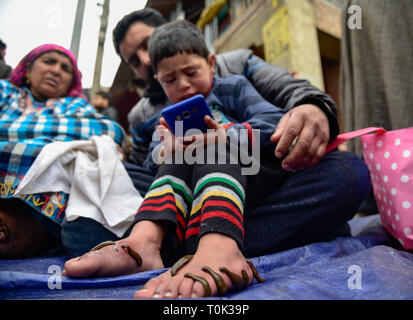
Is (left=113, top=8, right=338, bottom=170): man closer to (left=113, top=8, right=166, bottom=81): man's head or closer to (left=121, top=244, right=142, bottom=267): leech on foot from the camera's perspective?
(left=113, top=8, right=166, bottom=81): man's head

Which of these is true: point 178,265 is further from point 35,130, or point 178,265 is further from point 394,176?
point 35,130

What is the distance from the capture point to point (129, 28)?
100 cm

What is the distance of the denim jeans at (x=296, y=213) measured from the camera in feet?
1.74

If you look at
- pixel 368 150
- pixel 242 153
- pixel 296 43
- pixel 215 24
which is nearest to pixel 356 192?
pixel 368 150

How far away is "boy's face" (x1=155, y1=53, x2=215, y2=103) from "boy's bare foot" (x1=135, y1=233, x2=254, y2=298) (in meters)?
0.44

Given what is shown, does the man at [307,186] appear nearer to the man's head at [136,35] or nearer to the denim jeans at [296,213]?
the denim jeans at [296,213]

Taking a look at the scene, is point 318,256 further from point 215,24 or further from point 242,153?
point 215,24

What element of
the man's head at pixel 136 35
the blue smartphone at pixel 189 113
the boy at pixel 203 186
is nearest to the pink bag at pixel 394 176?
the boy at pixel 203 186

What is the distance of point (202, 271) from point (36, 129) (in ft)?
2.28

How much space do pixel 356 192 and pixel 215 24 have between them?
2.51 meters

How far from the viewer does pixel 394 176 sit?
1.58 ft

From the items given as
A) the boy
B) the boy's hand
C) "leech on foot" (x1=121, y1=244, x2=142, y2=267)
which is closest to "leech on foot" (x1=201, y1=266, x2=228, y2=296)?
the boy

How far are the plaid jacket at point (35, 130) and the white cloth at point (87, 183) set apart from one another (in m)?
0.03

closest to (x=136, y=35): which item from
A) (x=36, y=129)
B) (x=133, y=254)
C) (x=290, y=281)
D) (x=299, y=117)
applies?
(x=36, y=129)
